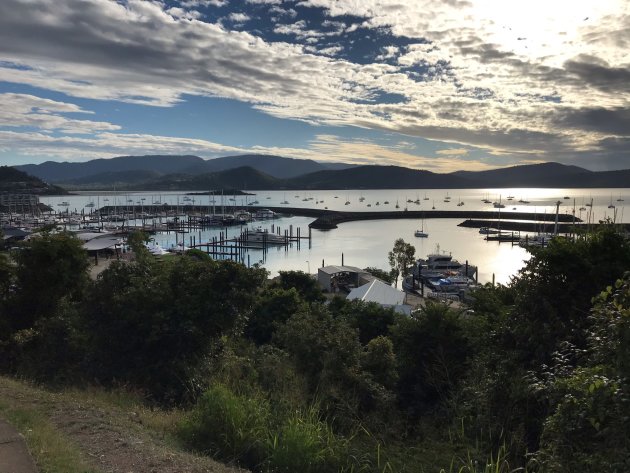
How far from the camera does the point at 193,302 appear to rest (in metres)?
8.03

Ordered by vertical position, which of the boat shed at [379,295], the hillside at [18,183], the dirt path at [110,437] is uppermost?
the hillside at [18,183]

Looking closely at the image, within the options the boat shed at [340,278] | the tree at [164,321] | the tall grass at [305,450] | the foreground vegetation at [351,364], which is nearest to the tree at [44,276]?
the foreground vegetation at [351,364]

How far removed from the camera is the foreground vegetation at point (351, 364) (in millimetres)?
2896

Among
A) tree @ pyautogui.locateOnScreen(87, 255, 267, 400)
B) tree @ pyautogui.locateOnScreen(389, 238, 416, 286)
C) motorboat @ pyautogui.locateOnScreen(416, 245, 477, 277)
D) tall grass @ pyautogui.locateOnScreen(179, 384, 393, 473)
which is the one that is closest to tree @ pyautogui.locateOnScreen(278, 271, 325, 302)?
tree @ pyautogui.locateOnScreen(87, 255, 267, 400)

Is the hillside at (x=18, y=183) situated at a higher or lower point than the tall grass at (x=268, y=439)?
higher

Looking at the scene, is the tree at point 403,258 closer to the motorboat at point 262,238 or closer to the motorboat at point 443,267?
the motorboat at point 443,267

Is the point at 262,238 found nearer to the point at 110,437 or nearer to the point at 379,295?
the point at 379,295

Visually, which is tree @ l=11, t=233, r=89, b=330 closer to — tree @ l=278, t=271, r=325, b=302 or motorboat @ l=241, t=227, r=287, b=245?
tree @ l=278, t=271, r=325, b=302

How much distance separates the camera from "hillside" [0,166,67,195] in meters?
124

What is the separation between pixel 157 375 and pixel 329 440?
4.67 metres

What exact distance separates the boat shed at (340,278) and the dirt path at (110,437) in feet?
80.3

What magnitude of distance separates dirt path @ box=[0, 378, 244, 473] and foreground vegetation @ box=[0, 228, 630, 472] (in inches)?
15.0

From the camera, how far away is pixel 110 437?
4332 millimetres

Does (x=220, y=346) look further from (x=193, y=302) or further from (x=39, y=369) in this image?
(x=39, y=369)
